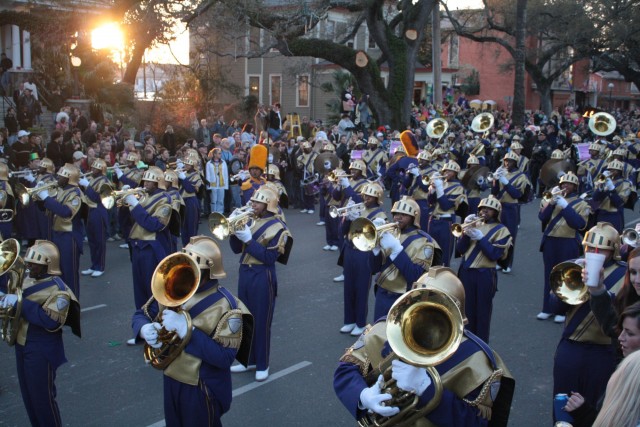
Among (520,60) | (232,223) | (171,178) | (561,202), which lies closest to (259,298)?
(232,223)

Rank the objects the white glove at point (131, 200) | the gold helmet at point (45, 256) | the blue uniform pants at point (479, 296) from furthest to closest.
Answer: the white glove at point (131, 200) → the blue uniform pants at point (479, 296) → the gold helmet at point (45, 256)

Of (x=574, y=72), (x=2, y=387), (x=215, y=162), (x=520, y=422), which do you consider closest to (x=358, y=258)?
(x=520, y=422)

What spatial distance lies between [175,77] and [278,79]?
524 inches

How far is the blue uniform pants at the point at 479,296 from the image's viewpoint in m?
8.10

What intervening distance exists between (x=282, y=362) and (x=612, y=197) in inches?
283

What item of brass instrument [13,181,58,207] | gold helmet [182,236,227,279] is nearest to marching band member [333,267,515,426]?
gold helmet [182,236,227,279]

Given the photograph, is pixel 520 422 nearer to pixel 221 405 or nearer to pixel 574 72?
pixel 221 405

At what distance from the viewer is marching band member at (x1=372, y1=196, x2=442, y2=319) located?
660cm

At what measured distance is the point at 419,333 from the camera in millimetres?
3430

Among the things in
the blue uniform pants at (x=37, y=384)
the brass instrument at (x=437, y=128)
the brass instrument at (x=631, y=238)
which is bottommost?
the blue uniform pants at (x=37, y=384)

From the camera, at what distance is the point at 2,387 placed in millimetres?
7371

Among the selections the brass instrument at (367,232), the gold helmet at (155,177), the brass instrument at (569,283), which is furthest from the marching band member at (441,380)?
the gold helmet at (155,177)

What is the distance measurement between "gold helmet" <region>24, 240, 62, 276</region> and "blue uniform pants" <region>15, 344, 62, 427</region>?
0.73m

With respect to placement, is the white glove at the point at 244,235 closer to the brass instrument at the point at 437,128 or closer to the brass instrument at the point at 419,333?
→ the brass instrument at the point at 419,333
